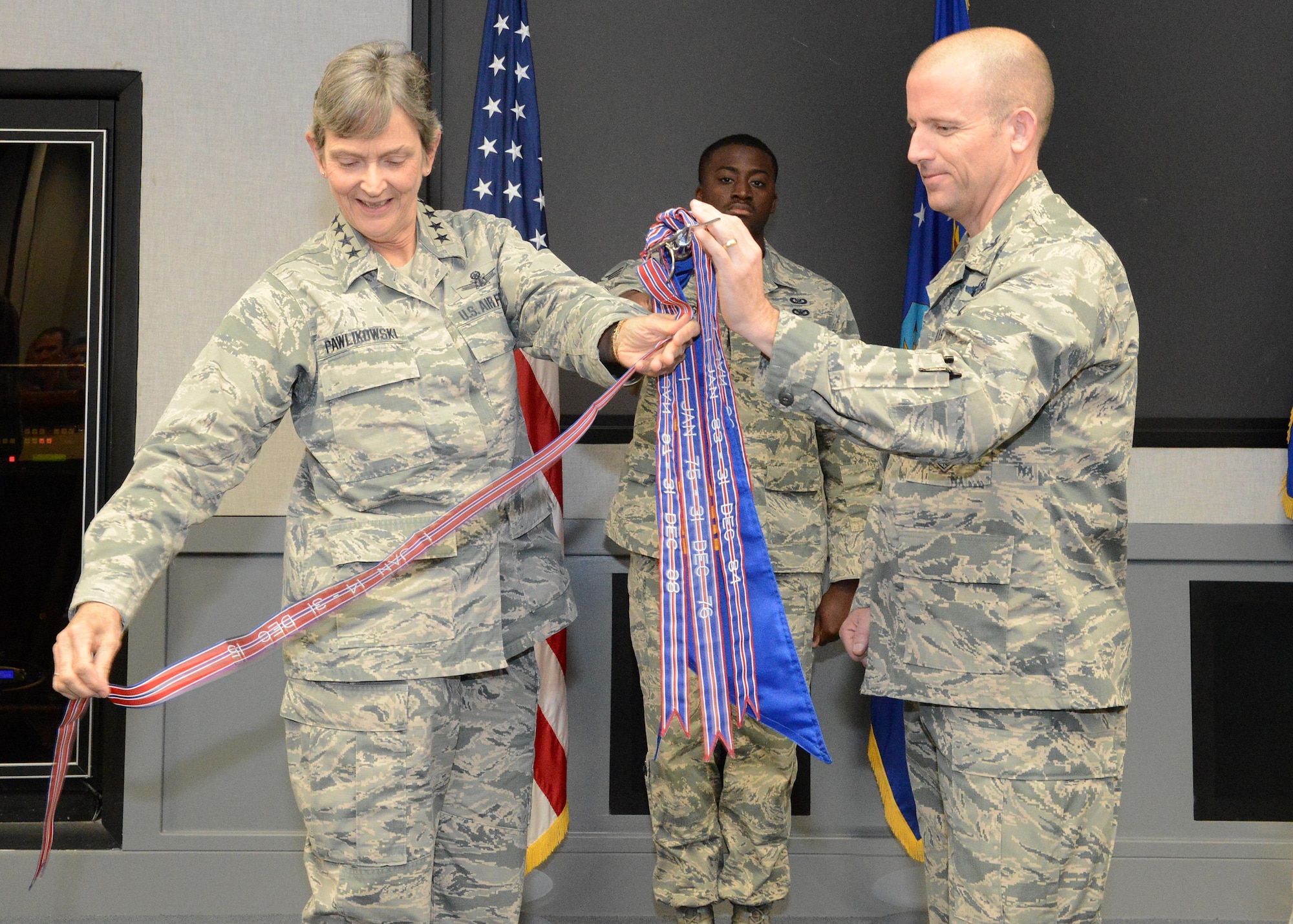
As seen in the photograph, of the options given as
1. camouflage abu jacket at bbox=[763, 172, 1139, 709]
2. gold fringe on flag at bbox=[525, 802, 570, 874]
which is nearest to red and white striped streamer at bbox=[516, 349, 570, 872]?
gold fringe on flag at bbox=[525, 802, 570, 874]

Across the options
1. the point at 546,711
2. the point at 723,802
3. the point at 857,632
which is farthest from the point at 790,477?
the point at 546,711

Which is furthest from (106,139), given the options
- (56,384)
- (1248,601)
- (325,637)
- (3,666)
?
(1248,601)

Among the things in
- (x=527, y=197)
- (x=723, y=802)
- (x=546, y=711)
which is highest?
(x=527, y=197)

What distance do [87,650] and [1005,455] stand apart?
1.33 metres

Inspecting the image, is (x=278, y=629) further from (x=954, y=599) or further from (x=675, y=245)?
(x=954, y=599)

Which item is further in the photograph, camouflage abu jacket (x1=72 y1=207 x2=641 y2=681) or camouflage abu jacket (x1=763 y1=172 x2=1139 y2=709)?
camouflage abu jacket (x1=72 y1=207 x2=641 y2=681)

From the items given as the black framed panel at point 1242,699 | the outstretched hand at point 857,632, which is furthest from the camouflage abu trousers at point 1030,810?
the black framed panel at point 1242,699

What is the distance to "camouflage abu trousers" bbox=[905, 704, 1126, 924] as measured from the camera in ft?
5.45

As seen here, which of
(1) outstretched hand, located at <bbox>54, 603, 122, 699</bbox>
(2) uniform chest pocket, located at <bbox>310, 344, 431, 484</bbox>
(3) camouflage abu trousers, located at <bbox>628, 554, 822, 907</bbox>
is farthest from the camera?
(3) camouflage abu trousers, located at <bbox>628, 554, 822, 907</bbox>

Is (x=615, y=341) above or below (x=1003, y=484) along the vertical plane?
above

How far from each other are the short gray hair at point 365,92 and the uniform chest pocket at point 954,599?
3.49ft

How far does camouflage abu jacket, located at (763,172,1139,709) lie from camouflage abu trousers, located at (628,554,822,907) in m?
0.89

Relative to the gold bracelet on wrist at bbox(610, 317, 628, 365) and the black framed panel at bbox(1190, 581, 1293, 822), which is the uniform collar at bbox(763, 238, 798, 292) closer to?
the gold bracelet on wrist at bbox(610, 317, 628, 365)

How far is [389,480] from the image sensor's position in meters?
1.77
